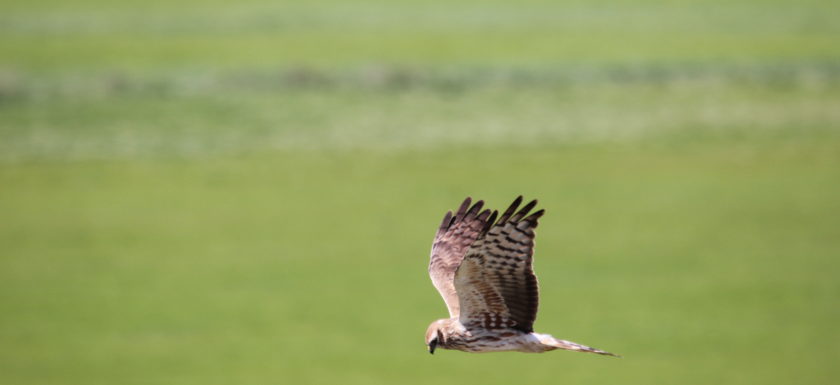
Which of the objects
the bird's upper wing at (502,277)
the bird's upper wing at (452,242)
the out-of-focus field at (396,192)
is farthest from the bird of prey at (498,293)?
the out-of-focus field at (396,192)

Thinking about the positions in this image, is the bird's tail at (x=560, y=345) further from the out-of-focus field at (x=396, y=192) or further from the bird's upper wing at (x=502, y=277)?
the out-of-focus field at (x=396, y=192)

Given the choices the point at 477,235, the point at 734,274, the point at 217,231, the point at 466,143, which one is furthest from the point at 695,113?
the point at 477,235

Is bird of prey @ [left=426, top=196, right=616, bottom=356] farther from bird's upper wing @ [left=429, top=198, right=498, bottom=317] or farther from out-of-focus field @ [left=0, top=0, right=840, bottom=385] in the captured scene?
out-of-focus field @ [left=0, top=0, right=840, bottom=385]

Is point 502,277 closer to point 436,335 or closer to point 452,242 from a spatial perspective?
point 436,335

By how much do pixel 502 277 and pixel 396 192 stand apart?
28.2m

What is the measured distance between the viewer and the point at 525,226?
24.2 feet

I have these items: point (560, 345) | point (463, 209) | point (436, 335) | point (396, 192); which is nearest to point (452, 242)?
point (463, 209)

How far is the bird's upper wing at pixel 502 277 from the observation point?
7281 millimetres

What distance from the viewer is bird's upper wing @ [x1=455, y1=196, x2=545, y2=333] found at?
23.9ft

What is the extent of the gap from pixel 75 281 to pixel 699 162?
16.7 metres

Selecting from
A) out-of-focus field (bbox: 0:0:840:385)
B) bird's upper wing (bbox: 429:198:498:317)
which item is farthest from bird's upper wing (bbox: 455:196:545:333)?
out-of-focus field (bbox: 0:0:840:385)

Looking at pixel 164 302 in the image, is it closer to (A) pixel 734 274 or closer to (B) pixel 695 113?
(A) pixel 734 274

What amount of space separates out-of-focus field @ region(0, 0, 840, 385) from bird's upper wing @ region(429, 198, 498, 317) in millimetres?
15808

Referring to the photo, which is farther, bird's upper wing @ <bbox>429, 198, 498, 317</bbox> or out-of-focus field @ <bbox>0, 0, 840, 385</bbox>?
out-of-focus field @ <bbox>0, 0, 840, 385</bbox>
